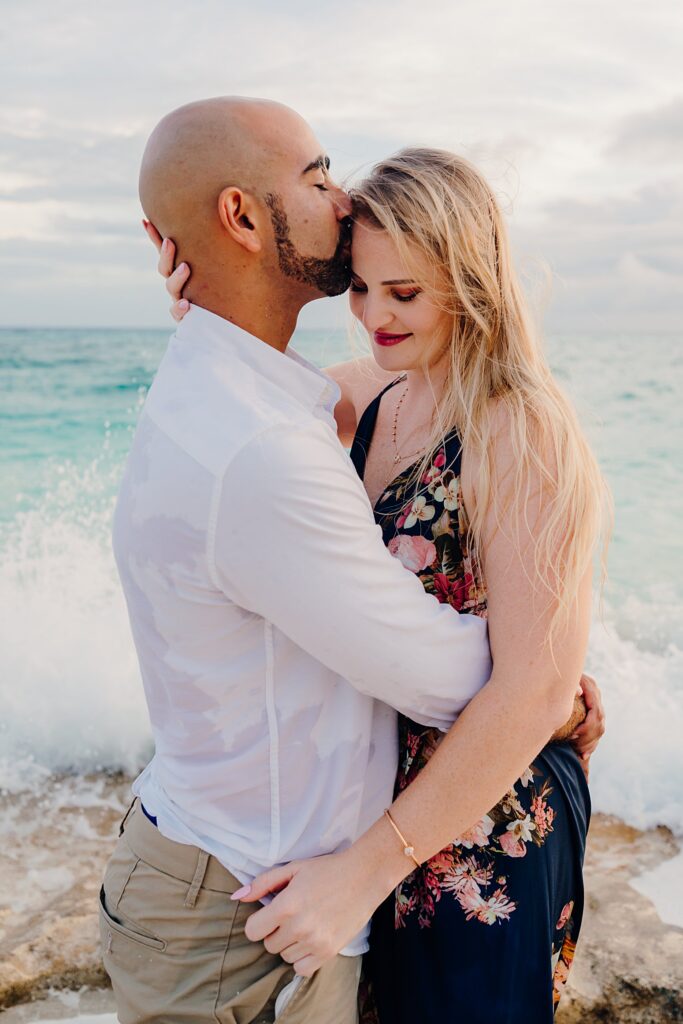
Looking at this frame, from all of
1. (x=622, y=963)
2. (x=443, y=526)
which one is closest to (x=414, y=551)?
(x=443, y=526)

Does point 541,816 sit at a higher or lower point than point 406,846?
lower

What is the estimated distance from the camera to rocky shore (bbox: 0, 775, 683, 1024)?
2.83 meters

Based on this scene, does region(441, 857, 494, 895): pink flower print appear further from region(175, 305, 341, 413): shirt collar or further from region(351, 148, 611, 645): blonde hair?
region(175, 305, 341, 413): shirt collar

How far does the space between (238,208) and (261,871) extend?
1.25 meters

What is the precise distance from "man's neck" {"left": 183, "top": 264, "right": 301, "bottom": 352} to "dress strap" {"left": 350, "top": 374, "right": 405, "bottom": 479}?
1.86ft

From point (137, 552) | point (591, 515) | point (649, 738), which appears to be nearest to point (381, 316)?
point (591, 515)

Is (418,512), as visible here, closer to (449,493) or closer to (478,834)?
(449,493)

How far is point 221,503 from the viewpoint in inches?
60.9

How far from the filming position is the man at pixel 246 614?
1.55m

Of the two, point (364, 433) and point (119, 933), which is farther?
point (364, 433)

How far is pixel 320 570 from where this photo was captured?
153 centimetres

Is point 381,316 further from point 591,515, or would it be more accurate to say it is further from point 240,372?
point 591,515

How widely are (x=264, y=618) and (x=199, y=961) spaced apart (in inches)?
26.0

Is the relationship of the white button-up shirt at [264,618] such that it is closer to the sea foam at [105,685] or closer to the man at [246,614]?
the man at [246,614]
